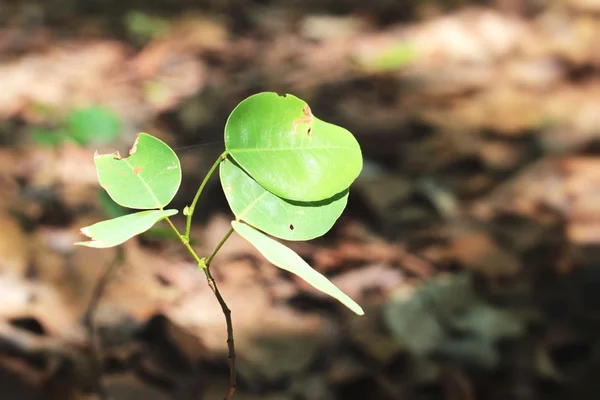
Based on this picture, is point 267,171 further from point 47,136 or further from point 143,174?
point 47,136

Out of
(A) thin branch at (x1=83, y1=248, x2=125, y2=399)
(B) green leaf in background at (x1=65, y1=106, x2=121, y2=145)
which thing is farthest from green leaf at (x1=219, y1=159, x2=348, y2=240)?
(B) green leaf in background at (x1=65, y1=106, x2=121, y2=145)

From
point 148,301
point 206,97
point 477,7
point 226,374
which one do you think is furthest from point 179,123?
point 477,7

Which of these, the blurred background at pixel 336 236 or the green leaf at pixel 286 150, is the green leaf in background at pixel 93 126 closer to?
the blurred background at pixel 336 236

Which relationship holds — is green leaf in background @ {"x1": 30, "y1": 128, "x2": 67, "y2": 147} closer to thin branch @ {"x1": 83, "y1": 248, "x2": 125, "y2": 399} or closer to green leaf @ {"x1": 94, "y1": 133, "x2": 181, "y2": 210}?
thin branch @ {"x1": 83, "y1": 248, "x2": 125, "y2": 399}

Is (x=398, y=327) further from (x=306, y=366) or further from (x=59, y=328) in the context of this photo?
(x=59, y=328)

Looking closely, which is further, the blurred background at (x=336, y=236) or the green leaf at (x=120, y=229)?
the blurred background at (x=336, y=236)

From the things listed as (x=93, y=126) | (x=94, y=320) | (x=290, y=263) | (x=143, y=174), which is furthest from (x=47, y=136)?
(x=290, y=263)

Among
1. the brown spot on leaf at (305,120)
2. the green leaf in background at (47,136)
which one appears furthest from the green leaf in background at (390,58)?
the brown spot on leaf at (305,120)
